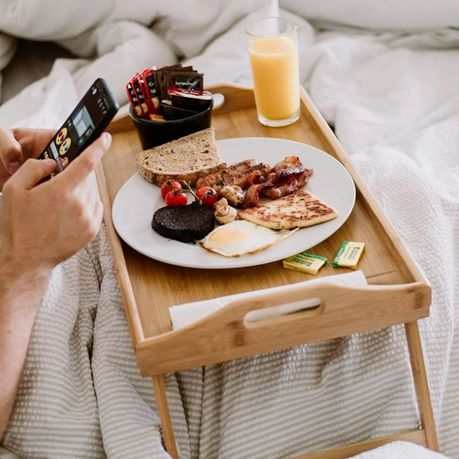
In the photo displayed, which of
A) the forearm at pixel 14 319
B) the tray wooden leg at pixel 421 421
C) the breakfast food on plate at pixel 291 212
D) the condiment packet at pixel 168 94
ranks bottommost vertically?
the tray wooden leg at pixel 421 421

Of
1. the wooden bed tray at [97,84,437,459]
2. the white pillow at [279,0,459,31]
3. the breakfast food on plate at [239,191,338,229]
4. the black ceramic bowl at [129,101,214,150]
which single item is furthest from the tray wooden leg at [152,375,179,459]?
the white pillow at [279,0,459,31]

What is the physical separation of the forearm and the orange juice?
0.58 metres

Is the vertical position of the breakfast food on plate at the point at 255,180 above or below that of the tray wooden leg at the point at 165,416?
above

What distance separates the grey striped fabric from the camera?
1.12 meters

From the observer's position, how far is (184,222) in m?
1.20

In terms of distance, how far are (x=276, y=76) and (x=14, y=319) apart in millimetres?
681

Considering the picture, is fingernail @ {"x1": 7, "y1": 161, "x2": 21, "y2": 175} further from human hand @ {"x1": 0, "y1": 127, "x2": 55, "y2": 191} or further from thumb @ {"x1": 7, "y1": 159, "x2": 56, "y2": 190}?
thumb @ {"x1": 7, "y1": 159, "x2": 56, "y2": 190}

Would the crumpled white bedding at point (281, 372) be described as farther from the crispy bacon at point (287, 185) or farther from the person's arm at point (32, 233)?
the crispy bacon at point (287, 185)

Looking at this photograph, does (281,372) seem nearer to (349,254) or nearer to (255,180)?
(349,254)

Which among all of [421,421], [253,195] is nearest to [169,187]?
[253,195]

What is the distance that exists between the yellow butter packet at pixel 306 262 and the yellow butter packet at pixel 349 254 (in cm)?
2

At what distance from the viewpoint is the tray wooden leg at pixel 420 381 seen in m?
1.10

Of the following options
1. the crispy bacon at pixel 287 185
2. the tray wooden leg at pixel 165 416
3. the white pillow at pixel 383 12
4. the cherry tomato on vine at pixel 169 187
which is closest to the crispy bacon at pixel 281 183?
the crispy bacon at pixel 287 185

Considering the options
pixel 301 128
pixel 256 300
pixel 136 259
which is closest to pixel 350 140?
pixel 301 128
